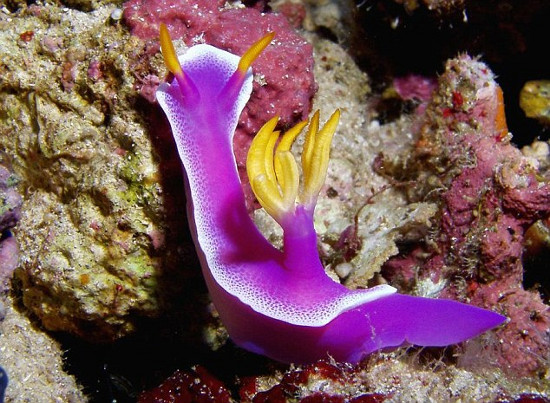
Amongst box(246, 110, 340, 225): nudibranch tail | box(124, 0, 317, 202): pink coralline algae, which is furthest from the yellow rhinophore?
box(246, 110, 340, 225): nudibranch tail

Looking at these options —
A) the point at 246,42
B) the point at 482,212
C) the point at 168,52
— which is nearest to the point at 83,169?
the point at 168,52

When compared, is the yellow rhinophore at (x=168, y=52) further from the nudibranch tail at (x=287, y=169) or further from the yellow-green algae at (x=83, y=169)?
the nudibranch tail at (x=287, y=169)

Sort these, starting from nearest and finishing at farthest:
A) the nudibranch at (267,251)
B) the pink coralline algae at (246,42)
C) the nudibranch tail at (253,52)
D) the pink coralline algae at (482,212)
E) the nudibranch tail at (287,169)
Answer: the nudibranch tail at (287,169) < the nudibranch at (267,251) < the nudibranch tail at (253,52) < the pink coralline algae at (246,42) < the pink coralline algae at (482,212)

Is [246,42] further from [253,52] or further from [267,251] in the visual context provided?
[267,251]

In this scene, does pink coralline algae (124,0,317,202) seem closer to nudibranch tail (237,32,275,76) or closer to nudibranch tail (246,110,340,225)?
nudibranch tail (237,32,275,76)

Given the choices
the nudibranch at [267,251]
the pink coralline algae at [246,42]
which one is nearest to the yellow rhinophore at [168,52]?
the nudibranch at [267,251]

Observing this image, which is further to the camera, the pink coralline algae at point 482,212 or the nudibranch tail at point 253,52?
the pink coralline algae at point 482,212

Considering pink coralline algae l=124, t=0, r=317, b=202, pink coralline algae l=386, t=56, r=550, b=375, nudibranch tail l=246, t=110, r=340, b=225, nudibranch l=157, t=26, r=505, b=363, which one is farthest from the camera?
pink coralline algae l=386, t=56, r=550, b=375
